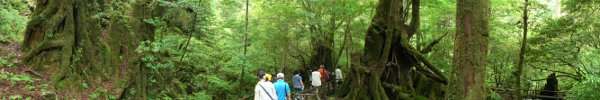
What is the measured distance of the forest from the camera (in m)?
9.97

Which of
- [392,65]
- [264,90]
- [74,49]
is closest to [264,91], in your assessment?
[264,90]

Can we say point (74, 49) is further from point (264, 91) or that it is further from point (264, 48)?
point (264, 48)

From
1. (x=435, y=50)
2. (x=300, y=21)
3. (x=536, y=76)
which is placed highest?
(x=300, y=21)

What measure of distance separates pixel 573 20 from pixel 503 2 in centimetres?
318

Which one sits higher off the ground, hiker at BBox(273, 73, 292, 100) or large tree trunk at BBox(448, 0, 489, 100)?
large tree trunk at BBox(448, 0, 489, 100)

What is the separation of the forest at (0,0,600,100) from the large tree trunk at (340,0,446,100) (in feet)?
0.11

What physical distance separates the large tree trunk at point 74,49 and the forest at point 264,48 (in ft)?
0.09

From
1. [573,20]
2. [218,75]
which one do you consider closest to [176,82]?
A: [218,75]

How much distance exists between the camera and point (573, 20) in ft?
48.5

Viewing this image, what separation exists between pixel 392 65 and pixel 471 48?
8682mm

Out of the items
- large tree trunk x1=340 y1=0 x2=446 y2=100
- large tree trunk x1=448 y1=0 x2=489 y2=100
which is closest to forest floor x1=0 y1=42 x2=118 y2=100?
large tree trunk x1=340 y1=0 x2=446 y2=100

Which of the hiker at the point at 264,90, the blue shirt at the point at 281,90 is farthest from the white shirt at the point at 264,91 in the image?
the blue shirt at the point at 281,90

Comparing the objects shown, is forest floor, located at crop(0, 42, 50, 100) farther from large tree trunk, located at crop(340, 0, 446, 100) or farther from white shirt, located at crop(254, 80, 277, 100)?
large tree trunk, located at crop(340, 0, 446, 100)

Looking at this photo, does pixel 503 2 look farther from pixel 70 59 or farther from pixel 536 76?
pixel 70 59
